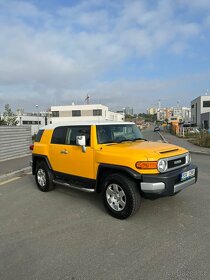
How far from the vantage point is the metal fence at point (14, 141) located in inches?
513

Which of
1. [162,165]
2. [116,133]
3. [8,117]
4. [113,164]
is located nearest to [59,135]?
[116,133]

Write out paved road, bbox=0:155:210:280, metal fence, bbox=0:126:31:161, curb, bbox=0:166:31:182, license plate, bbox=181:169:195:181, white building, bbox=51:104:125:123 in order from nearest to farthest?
paved road, bbox=0:155:210:280 < license plate, bbox=181:169:195:181 < curb, bbox=0:166:31:182 < metal fence, bbox=0:126:31:161 < white building, bbox=51:104:125:123

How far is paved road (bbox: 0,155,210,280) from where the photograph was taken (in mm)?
3215

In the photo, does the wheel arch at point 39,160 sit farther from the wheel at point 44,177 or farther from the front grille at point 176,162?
the front grille at point 176,162

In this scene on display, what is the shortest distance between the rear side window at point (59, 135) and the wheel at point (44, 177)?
750 mm

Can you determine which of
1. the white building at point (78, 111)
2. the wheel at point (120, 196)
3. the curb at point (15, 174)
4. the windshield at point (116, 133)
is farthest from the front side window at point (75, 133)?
the white building at point (78, 111)

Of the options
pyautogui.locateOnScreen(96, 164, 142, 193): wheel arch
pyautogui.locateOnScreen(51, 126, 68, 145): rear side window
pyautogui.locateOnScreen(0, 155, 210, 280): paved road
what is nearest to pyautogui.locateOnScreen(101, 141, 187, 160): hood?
pyautogui.locateOnScreen(96, 164, 142, 193): wheel arch

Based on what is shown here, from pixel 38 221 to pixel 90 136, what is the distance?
1.94m

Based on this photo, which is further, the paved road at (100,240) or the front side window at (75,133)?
the front side window at (75,133)

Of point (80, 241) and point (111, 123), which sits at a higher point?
point (111, 123)

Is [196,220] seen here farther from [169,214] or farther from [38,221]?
[38,221]

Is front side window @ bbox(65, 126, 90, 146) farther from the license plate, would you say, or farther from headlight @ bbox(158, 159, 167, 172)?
the license plate

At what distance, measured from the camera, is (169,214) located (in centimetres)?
497

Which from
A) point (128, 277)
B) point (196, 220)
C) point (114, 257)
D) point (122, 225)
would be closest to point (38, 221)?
point (122, 225)
